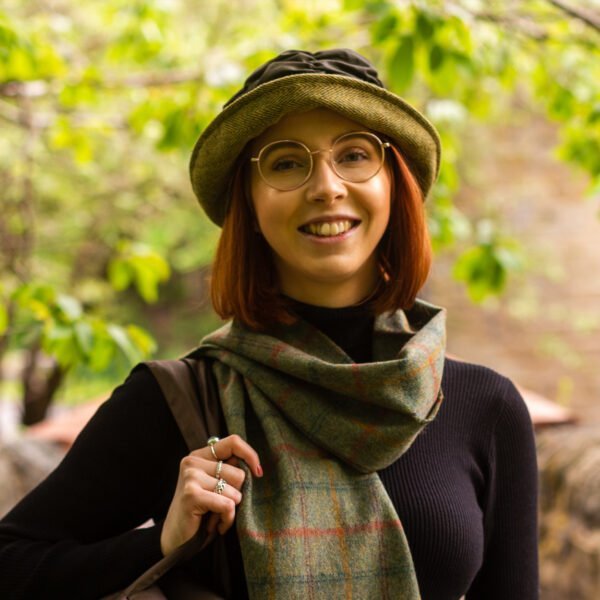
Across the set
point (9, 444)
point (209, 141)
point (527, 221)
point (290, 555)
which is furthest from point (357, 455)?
point (527, 221)

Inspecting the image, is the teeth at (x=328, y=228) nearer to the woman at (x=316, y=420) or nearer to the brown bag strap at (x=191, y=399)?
the woman at (x=316, y=420)

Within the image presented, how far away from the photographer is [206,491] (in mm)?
1229

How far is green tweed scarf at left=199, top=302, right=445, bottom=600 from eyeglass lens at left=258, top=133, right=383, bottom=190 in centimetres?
29

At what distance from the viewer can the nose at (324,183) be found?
1424mm

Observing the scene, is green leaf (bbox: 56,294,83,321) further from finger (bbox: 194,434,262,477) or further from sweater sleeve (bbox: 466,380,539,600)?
sweater sleeve (bbox: 466,380,539,600)

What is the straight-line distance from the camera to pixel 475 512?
4.84 feet

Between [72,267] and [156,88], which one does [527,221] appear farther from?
[156,88]

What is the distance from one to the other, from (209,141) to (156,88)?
81.8 inches

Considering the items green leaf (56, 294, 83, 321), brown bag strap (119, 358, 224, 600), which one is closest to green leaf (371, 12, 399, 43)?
green leaf (56, 294, 83, 321)

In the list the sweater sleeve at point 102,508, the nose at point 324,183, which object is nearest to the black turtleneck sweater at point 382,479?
the sweater sleeve at point 102,508

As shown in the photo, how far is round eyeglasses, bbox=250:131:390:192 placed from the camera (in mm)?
1449

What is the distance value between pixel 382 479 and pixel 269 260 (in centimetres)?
48

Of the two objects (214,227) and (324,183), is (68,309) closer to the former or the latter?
(324,183)

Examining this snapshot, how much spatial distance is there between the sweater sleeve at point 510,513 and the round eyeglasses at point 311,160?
1.77 ft
